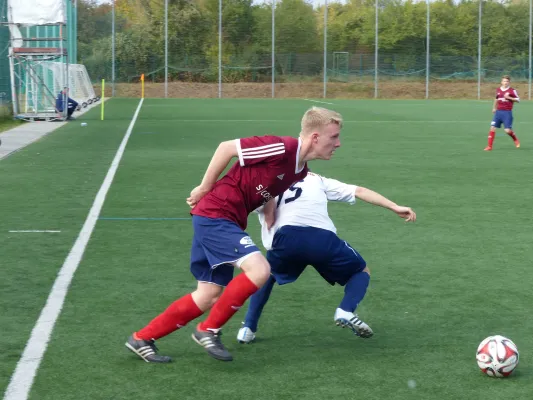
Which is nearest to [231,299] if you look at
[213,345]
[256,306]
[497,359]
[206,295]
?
[206,295]

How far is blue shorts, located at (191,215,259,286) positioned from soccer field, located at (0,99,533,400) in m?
0.54

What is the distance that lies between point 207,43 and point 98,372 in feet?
184

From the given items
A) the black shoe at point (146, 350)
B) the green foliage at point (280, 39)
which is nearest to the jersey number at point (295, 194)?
the black shoe at point (146, 350)

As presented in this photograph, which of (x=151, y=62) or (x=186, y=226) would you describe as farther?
(x=151, y=62)

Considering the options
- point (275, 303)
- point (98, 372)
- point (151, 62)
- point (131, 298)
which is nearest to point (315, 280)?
point (275, 303)

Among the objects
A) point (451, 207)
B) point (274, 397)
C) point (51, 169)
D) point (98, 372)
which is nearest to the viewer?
point (274, 397)

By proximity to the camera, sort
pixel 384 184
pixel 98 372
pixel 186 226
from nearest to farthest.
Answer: pixel 98 372 < pixel 186 226 < pixel 384 184

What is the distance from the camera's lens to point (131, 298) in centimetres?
712

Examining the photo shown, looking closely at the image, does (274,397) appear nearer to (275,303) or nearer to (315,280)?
(275,303)

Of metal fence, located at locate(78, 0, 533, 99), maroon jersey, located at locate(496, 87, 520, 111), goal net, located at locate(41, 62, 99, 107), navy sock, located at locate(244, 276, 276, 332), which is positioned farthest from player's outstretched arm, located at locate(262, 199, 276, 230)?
metal fence, located at locate(78, 0, 533, 99)

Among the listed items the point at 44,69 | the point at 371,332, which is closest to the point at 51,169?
the point at 371,332

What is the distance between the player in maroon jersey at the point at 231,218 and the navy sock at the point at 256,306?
488 mm

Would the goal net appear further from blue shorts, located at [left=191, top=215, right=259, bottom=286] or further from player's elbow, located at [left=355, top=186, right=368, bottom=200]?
blue shorts, located at [left=191, top=215, right=259, bottom=286]

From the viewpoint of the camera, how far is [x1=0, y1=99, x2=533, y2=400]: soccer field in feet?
17.1
